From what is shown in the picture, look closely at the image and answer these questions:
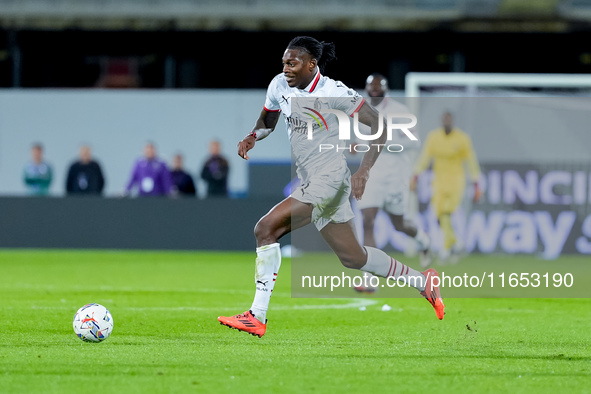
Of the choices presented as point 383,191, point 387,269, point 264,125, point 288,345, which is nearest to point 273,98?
point 264,125

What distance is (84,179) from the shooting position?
19172mm

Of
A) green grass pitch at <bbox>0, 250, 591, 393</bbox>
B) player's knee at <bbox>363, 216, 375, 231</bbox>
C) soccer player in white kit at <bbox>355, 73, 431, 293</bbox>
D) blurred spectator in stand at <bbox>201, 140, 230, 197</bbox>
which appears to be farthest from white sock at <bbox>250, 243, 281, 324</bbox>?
blurred spectator in stand at <bbox>201, 140, 230, 197</bbox>

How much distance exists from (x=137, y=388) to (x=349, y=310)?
14.4 feet

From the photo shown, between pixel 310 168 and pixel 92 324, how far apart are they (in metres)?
1.76

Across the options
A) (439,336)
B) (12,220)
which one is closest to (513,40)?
(12,220)

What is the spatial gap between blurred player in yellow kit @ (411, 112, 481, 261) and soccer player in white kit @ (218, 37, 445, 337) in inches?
314

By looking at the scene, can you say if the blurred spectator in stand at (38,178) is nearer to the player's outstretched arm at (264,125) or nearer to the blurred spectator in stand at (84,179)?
the blurred spectator in stand at (84,179)

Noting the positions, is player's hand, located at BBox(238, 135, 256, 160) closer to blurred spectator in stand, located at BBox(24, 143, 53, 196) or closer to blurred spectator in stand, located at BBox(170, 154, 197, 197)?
blurred spectator in stand, located at BBox(170, 154, 197, 197)

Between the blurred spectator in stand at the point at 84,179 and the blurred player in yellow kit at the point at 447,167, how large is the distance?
611 cm

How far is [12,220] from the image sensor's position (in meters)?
19.0

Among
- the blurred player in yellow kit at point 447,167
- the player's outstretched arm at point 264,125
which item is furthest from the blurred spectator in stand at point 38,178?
the player's outstretched arm at point 264,125

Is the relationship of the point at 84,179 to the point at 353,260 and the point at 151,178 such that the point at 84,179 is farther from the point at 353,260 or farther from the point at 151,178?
the point at 353,260

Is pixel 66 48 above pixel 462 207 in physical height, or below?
above

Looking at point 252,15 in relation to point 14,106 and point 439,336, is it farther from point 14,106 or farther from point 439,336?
point 439,336
